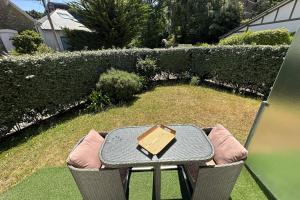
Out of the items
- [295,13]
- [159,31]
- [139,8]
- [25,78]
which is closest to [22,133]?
[25,78]

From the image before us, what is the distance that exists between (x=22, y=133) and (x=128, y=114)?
310 centimetres

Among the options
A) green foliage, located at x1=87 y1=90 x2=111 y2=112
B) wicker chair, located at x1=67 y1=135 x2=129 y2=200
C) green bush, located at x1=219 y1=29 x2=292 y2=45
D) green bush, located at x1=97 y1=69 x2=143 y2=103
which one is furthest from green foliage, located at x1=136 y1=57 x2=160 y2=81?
wicker chair, located at x1=67 y1=135 x2=129 y2=200

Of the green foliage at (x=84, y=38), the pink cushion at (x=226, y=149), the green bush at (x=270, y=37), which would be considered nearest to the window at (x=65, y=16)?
the green foliage at (x=84, y=38)

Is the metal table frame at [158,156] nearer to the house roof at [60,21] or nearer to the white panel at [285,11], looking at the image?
the white panel at [285,11]

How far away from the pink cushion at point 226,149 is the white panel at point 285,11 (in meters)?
15.6

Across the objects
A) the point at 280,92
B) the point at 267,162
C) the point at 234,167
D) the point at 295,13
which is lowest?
the point at 267,162

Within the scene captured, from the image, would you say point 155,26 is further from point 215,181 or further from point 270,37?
point 215,181

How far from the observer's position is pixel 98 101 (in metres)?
6.71

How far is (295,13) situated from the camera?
13.1 meters

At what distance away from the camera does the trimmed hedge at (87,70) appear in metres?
5.02

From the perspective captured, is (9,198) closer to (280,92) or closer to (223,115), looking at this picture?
(280,92)

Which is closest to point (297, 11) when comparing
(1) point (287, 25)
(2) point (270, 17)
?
(1) point (287, 25)

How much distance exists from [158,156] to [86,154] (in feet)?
3.23

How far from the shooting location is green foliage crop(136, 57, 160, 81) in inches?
358
